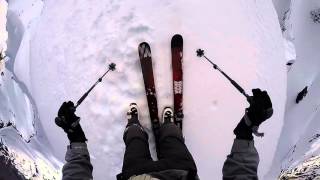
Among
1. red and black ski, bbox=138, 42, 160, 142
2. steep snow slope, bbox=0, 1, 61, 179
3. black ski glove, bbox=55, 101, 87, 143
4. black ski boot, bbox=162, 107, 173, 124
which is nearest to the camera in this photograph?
black ski glove, bbox=55, 101, 87, 143

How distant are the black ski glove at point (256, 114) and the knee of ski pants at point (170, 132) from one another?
0.47 meters

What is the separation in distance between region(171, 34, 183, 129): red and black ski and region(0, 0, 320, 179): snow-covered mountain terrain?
0.05 metres

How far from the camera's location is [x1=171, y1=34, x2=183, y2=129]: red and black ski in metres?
3.08

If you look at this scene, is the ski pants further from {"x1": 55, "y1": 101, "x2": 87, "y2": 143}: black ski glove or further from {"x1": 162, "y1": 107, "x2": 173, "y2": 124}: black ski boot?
{"x1": 55, "y1": 101, "x2": 87, "y2": 143}: black ski glove

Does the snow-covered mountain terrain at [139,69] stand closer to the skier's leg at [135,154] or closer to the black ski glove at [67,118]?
the skier's leg at [135,154]

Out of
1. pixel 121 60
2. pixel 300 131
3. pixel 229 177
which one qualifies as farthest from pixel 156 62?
pixel 300 131

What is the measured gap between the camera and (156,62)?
311 cm

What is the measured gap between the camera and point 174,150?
225 centimetres

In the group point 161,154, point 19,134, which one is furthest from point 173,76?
point 19,134

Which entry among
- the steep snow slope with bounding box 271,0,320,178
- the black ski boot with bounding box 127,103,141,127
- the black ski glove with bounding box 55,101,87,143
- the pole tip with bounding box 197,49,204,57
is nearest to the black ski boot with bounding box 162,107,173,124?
the black ski boot with bounding box 127,103,141,127

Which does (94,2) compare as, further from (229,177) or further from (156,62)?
(229,177)

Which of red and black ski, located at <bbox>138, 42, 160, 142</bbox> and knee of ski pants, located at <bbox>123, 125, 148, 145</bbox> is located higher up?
red and black ski, located at <bbox>138, 42, 160, 142</bbox>

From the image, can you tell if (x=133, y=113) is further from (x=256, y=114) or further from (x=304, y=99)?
(x=304, y=99)

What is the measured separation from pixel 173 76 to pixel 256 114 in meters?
1.13
